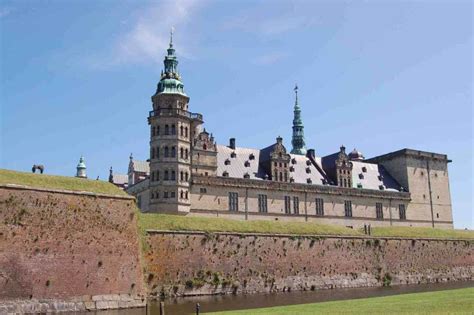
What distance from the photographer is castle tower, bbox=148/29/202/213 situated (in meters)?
53.6

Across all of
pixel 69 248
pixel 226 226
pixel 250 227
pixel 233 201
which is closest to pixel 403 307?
pixel 69 248

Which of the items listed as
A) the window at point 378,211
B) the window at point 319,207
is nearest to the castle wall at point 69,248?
the window at point 319,207

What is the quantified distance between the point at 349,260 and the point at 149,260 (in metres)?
20.6

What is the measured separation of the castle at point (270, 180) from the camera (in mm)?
54656

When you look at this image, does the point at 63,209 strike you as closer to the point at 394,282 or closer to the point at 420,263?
the point at 394,282

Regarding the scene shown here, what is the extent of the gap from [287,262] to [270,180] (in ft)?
60.3

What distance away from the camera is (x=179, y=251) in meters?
39.4

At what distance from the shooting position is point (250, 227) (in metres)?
45.5

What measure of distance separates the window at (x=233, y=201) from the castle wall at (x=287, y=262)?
1327 centimetres

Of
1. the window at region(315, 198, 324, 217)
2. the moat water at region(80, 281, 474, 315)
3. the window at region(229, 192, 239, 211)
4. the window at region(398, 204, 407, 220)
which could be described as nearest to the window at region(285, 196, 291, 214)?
the window at region(315, 198, 324, 217)

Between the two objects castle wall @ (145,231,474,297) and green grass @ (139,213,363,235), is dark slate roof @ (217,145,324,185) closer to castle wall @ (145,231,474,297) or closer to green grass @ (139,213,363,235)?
green grass @ (139,213,363,235)

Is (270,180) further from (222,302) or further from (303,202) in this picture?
(222,302)

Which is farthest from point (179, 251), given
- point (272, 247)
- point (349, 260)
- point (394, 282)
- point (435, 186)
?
point (435, 186)

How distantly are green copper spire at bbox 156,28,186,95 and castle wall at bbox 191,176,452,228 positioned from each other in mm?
9872
